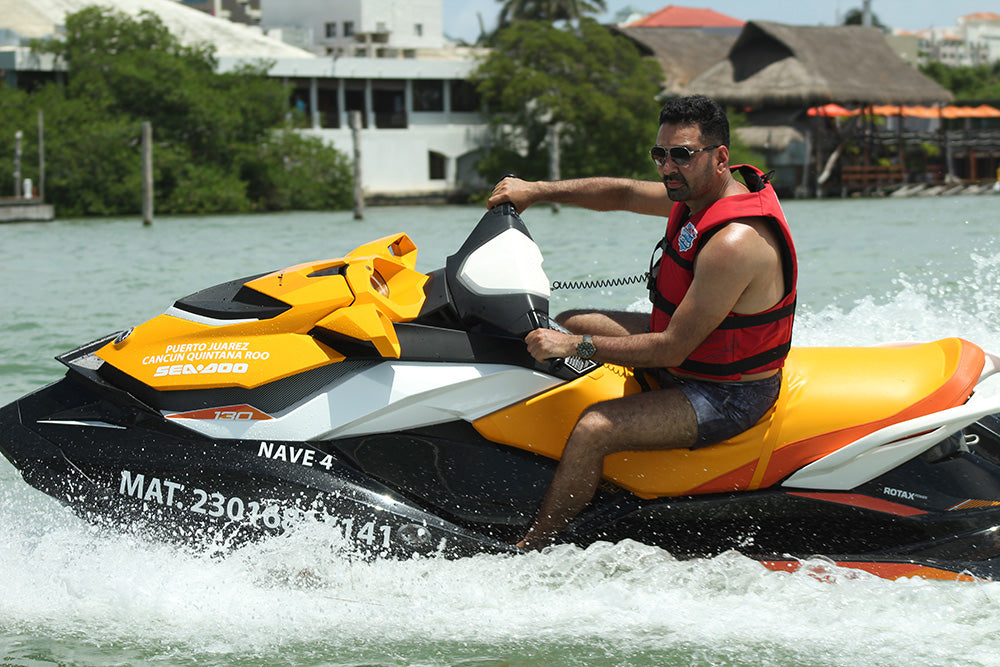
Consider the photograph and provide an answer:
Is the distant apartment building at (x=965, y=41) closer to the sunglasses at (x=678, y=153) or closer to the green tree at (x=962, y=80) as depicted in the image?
the green tree at (x=962, y=80)

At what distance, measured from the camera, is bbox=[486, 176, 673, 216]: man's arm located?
336 cm

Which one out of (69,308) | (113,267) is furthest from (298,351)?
(113,267)

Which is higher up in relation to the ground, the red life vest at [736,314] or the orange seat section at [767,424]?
the red life vest at [736,314]

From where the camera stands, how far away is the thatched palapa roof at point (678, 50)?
40.4 meters

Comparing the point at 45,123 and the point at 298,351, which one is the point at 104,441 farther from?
the point at 45,123

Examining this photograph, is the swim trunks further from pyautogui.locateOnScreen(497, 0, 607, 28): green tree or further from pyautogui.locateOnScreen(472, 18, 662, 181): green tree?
pyautogui.locateOnScreen(497, 0, 607, 28): green tree

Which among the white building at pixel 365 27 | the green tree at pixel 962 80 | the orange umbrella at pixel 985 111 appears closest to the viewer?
the orange umbrella at pixel 985 111

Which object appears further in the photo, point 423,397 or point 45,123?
point 45,123

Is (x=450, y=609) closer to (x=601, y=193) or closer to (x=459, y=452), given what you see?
(x=459, y=452)

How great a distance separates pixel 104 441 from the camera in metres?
3.01

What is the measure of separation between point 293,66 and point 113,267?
27024 mm

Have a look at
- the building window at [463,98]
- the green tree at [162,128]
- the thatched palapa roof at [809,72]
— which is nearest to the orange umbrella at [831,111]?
the thatched palapa roof at [809,72]

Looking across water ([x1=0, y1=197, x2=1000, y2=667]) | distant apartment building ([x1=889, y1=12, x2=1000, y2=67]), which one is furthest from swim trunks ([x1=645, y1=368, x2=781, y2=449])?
distant apartment building ([x1=889, y1=12, x2=1000, y2=67])

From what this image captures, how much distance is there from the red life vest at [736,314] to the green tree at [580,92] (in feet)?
115
